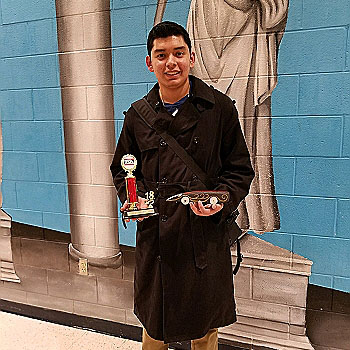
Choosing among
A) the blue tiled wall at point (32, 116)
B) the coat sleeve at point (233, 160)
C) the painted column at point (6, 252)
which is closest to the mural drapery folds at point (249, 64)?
the coat sleeve at point (233, 160)

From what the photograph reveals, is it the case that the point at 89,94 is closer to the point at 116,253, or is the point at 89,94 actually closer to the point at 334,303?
the point at 116,253

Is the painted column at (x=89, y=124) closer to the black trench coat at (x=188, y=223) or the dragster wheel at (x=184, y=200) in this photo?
the black trench coat at (x=188, y=223)

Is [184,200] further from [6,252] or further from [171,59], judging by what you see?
[6,252]

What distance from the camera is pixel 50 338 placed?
7.28ft

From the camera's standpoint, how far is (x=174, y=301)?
55.3 inches

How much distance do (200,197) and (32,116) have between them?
1.38 m

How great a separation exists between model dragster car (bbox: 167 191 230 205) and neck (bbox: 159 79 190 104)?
35cm

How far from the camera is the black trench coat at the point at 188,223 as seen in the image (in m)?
1.38

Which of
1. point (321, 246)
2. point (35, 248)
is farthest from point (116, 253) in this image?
point (321, 246)

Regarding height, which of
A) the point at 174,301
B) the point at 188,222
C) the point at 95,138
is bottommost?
the point at 174,301

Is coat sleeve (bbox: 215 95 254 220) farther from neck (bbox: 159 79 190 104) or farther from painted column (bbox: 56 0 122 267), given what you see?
painted column (bbox: 56 0 122 267)

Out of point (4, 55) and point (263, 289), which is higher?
point (4, 55)

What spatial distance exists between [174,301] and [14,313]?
1.57 m

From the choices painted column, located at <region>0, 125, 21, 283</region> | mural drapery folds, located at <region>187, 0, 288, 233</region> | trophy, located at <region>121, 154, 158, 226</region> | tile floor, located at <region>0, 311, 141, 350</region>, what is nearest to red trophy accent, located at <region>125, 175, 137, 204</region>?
trophy, located at <region>121, 154, 158, 226</region>
